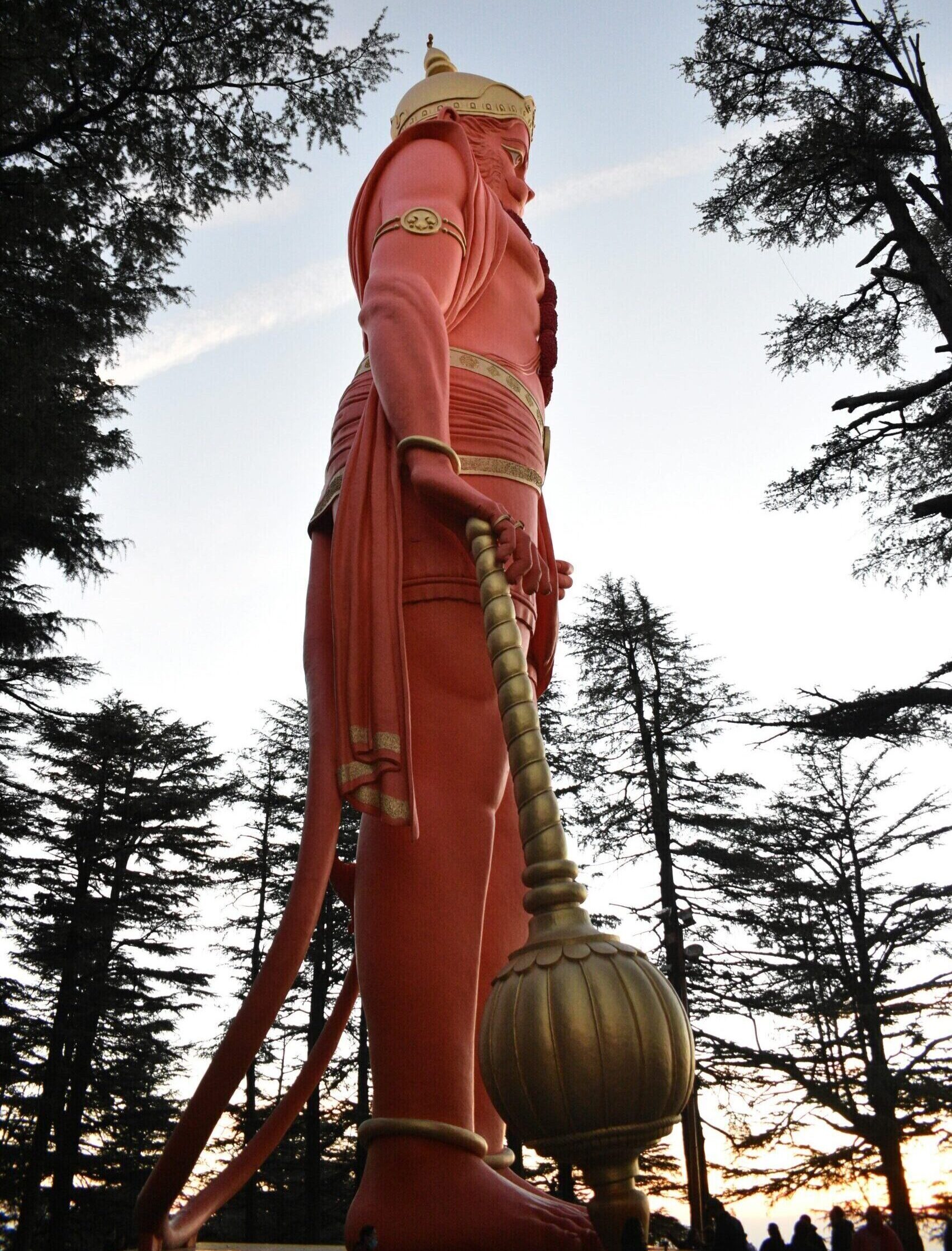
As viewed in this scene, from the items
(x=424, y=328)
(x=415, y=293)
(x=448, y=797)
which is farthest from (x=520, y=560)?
(x=415, y=293)

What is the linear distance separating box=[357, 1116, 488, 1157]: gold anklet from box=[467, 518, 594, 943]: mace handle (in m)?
0.71

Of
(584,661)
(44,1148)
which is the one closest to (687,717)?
(584,661)

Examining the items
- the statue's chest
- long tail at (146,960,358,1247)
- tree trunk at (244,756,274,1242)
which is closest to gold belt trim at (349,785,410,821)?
long tail at (146,960,358,1247)

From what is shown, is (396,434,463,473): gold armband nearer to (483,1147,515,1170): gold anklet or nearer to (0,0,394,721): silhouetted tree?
(483,1147,515,1170): gold anklet

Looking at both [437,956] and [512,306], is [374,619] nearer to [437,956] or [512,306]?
[437,956]

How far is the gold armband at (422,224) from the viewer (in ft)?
12.8

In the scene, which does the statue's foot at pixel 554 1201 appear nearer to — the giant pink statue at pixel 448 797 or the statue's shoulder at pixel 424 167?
the giant pink statue at pixel 448 797

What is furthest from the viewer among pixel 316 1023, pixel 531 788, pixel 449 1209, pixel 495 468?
pixel 316 1023

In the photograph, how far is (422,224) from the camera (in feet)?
12.8

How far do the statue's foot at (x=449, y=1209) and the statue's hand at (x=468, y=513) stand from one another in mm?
1529

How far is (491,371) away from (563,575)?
0.89 meters

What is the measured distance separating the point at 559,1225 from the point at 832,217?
9.97 metres

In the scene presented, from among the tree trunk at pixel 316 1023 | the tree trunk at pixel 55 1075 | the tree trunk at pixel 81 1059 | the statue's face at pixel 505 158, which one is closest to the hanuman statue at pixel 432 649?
the statue's face at pixel 505 158

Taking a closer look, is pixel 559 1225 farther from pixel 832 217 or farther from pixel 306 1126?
pixel 306 1126
